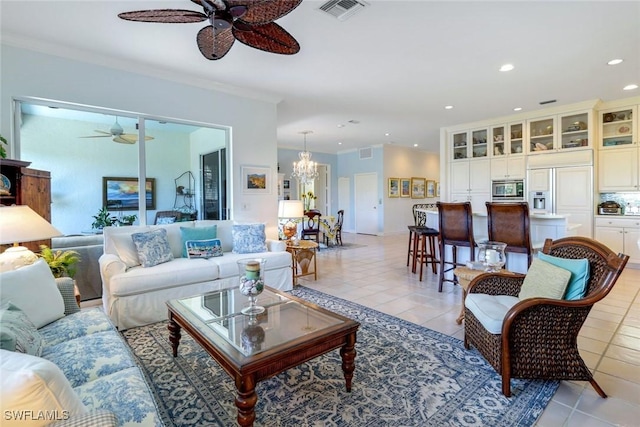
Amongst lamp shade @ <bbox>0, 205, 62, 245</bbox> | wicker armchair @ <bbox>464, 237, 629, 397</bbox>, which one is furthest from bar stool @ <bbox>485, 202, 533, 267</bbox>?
lamp shade @ <bbox>0, 205, 62, 245</bbox>

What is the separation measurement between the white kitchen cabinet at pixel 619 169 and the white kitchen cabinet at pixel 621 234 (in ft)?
1.96

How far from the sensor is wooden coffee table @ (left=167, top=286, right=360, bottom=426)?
1465 millimetres

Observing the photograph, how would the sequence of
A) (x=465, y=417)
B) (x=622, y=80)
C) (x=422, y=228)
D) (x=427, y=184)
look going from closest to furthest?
(x=465, y=417), (x=622, y=80), (x=422, y=228), (x=427, y=184)

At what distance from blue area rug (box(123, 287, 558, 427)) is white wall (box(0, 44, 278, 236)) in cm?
266

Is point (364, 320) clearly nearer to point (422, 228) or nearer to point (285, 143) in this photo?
point (422, 228)

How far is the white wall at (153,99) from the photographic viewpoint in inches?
124

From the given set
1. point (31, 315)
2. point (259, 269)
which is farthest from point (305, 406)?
point (31, 315)

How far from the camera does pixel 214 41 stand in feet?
7.46

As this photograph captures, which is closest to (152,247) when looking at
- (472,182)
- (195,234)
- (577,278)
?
(195,234)

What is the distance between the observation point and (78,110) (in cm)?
354

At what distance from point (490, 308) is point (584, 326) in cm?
159

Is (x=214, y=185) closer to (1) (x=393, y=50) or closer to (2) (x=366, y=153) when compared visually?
(1) (x=393, y=50)

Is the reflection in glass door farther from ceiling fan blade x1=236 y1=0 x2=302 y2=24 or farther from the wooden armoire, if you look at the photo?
ceiling fan blade x1=236 y1=0 x2=302 y2=24

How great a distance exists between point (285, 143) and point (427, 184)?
5.14m
